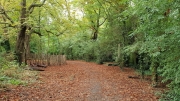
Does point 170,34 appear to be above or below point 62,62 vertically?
above

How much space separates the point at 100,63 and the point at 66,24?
7.58 metres

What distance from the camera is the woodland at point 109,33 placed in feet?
20.3

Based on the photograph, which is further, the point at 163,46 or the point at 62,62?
the point at 62,62

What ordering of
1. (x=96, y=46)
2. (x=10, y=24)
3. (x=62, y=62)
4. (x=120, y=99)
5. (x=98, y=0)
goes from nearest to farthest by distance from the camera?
(x=120, y=99) → (x=10, y=24) → (x=98, y=0) → (x=62, y=62) → (x=96, y=46)

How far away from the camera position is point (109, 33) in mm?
18156

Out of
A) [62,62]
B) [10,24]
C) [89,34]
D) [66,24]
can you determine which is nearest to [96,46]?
[62,62]

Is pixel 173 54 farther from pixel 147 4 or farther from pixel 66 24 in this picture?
pixel 66 24

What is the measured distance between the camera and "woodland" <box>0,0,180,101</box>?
6.19 metres

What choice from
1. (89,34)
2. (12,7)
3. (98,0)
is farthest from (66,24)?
(89,34)

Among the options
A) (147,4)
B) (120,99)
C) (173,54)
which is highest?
(147,4)

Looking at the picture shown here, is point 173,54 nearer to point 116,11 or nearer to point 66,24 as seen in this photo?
point 116,11

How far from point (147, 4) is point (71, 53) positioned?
30486 mm

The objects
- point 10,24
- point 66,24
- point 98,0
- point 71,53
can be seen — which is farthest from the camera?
point 71,53

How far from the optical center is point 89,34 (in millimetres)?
33469
